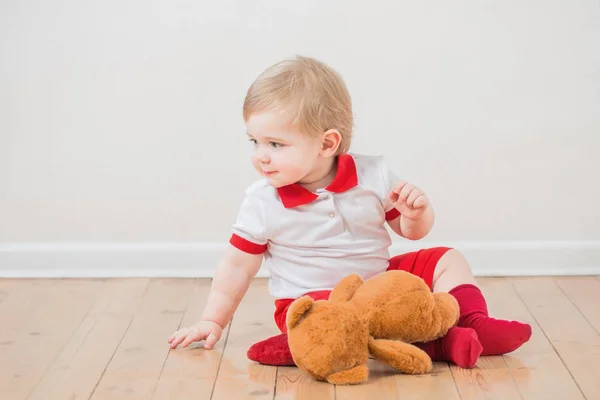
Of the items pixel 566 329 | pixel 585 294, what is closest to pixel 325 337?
pixel 566 329

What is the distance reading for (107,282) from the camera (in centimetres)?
218

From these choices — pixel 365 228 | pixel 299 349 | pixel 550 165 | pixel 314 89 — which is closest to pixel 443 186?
pixel 550 165

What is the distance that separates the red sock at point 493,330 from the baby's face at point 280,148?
1.17 ft

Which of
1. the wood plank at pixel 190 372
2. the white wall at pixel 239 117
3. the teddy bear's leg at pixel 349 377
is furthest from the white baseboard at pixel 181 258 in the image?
the teddy bear's leg at pixel 349 377

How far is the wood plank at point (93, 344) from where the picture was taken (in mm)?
1493

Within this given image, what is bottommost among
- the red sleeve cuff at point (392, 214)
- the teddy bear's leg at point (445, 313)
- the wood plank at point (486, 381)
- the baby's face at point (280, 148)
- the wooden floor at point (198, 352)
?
the wooden floor at point (198, 352)

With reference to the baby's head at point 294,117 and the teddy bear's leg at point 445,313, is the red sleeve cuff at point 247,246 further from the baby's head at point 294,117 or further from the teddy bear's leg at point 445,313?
the teddy bear's leg at point 445,313

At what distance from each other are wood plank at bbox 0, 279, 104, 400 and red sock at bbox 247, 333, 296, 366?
1.11 ft

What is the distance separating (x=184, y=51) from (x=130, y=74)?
13 centimetres

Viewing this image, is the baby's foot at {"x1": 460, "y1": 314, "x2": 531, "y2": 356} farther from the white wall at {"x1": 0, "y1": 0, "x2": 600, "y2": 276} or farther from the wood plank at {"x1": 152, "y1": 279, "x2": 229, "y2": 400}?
the white wall at {"x1": 0, "y1": 0, "x2": 600, "y2": 276}

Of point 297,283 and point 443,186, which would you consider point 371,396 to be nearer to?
point 297,283

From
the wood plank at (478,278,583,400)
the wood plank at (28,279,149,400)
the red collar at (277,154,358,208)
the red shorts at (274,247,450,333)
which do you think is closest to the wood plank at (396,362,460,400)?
the wood plank at (478,278,583,400)

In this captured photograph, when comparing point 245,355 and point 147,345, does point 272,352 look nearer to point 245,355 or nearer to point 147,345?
point 245,355

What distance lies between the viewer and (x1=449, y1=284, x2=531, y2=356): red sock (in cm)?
157
